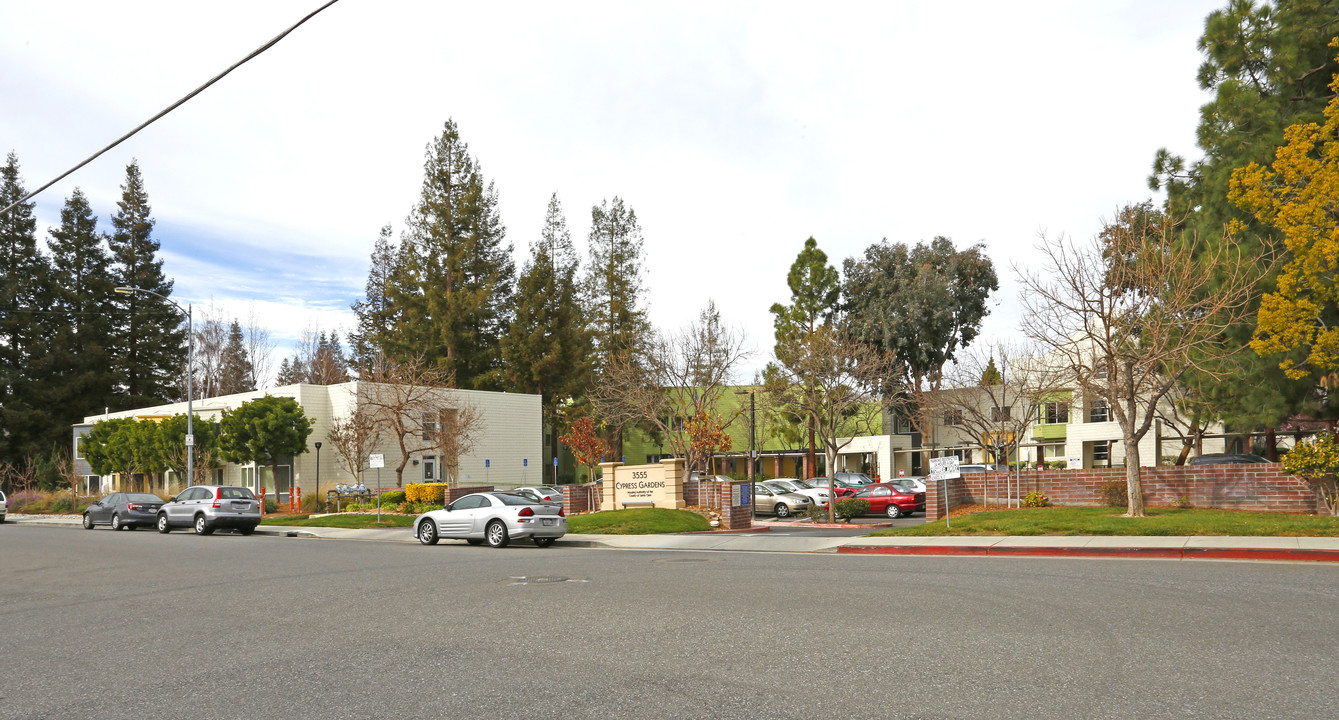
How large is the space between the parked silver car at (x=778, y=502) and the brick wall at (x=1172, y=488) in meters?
5.76

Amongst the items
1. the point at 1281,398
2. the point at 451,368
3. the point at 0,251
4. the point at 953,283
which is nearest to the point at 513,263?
the point at 451,368

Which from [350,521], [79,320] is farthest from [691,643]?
[79,320]

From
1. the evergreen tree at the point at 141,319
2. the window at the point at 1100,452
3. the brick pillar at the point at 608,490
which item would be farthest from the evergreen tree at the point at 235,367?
the window at the point at 1100,452

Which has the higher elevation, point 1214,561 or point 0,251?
point 0,251

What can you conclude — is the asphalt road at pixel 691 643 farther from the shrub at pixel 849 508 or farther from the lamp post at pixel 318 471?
the lamp post at pixel 318 471

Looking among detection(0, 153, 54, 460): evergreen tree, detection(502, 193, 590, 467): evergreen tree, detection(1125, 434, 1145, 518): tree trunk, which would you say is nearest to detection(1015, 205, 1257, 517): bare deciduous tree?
detection(1125, 434, 1145, 518): tree trunk

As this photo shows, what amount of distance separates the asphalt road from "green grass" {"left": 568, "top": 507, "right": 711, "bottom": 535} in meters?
10.3

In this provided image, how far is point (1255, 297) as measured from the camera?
24297mm

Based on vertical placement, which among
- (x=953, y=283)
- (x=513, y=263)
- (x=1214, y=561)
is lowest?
(x=1214, y=561)

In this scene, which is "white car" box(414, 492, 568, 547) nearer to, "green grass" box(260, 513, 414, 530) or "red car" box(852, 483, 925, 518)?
"green grass" box(260, 513, 414, 530)

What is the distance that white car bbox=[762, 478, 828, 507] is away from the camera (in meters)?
33.9

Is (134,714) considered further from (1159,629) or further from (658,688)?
(1159,629)

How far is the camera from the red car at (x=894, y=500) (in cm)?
3203

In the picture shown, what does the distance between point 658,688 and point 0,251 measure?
8544 centimetres
